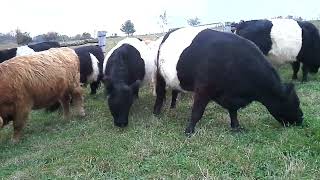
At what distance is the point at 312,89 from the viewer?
33.0 feet

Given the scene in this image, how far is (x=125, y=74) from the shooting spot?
8.74 metres

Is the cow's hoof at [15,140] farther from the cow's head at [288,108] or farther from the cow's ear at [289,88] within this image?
the cow's ear at [289,88]

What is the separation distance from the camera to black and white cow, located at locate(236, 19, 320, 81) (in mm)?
10992

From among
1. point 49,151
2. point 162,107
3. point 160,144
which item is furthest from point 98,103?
point 160,144

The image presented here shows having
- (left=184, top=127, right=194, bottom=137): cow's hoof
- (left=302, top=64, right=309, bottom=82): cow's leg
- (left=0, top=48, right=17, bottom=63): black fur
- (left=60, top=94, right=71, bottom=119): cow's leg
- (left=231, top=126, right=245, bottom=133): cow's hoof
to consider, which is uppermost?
(left=0, top=48, right=17, bottom=63): black fur

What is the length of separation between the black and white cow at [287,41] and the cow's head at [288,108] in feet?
13.8

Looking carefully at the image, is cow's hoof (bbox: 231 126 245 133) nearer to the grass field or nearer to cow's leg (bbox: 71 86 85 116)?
Answer: the grass field

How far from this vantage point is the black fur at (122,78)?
26.9 ft

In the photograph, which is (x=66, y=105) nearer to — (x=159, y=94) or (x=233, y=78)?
(x=159, y=94)

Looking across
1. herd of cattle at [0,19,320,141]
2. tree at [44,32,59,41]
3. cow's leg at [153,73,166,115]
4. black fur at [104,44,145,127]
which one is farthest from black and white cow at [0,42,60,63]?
tree at [44,32,59,41]

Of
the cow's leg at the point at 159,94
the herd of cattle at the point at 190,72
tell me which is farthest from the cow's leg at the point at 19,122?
the cow's leg at the point at 159,94

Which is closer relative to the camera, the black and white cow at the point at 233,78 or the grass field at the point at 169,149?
the grass field at the point at 169,149

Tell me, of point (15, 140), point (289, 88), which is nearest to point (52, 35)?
point (15, 140)

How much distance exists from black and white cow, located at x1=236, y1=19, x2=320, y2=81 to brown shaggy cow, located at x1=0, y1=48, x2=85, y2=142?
447 centimetres
